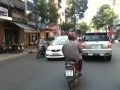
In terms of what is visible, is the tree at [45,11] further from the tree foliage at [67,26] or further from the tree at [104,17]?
the tree at [104,17]

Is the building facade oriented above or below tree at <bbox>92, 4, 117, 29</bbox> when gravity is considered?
below

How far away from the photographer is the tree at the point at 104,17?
351 ft

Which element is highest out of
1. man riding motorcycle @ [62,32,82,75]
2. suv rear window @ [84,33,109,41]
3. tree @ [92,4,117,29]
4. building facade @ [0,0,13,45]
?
tree @ [92,4,117,29]

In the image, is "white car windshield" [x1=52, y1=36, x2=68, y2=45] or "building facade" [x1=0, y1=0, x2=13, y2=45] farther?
"building facade" [x1=0, y1=0, x2=13, y2=45]

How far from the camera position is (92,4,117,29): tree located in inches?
4215

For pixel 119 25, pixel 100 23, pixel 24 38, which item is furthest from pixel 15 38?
pixel 100 23

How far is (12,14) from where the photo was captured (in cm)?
3750

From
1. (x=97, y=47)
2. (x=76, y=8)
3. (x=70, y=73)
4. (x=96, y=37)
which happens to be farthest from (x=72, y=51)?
(x=76, y=8)

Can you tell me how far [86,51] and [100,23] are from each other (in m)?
97.6

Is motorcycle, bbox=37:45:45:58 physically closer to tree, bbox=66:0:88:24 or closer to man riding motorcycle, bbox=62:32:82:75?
man riding motorcycle, bbox=62:32:82:75

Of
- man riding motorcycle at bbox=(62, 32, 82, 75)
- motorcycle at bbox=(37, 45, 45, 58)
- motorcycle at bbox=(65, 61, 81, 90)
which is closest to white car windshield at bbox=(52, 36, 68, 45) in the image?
motorcycle at bbox=(37, 45, 45, 58)

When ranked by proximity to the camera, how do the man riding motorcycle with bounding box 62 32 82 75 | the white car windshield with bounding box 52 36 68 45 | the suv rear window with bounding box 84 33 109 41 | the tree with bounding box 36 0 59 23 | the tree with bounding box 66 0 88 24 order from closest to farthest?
the man riding motorcycle with bounding box 62 32 82 75, the suv rear window with bounding box 84 33 109 41, the white car windshield with bounding box 52 36 68 45, the tree with bounding box 36 0 59 23, the tree with bounding box 66 0 88 24

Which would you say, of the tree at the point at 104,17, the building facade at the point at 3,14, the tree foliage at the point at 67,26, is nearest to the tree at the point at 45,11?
the building facade at the point at 3,14

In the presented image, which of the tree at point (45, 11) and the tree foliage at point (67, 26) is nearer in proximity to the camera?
the tree at point (45, 11)
